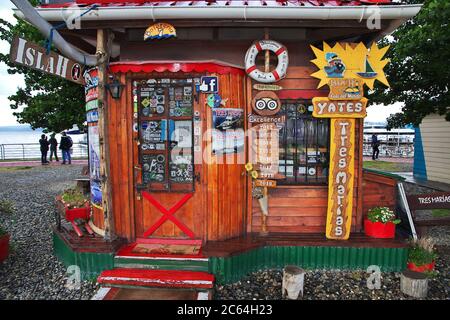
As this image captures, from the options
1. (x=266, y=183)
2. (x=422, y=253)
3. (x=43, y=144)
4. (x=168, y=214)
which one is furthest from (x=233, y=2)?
(x=43, y=144)

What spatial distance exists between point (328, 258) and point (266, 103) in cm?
283

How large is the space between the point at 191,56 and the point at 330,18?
2497 millimetres

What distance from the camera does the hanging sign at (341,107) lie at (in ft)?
17.2

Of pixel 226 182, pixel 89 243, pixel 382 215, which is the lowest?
pixel 89 243

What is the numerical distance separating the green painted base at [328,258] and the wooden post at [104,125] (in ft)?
7.89

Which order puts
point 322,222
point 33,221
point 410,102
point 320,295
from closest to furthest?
point 320,295
point 322,222
point 33,221
point 410,102

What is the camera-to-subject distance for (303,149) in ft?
18.5

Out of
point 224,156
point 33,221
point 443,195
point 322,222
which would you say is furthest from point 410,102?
point 33,221

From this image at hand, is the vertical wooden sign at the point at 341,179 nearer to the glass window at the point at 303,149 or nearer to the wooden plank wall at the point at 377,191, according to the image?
the glass window at the point at 303,149

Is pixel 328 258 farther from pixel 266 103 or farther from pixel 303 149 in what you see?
pixel 266 103

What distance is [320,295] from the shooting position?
4.51 m

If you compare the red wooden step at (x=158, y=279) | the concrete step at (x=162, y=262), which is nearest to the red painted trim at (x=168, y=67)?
the concrete step at (x=162, y=262)

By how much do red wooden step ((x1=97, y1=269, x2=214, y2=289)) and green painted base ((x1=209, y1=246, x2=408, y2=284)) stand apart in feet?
2.96
